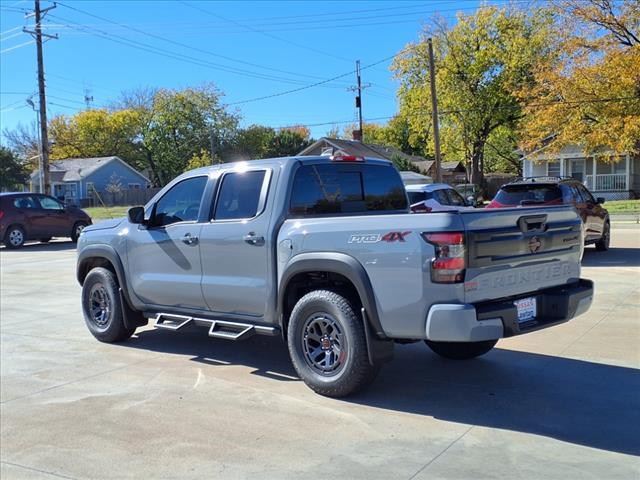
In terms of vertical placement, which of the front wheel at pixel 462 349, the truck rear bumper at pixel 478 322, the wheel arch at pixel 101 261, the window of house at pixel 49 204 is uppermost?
the window of house at pixel 49 204

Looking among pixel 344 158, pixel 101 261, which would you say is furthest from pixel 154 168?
pixel 344 158

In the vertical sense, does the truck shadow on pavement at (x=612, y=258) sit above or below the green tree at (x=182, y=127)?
below

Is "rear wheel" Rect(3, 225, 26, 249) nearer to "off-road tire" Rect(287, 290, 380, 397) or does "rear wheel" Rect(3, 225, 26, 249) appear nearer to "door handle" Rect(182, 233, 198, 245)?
"door handle" Rect(182, 233, 198, 245)

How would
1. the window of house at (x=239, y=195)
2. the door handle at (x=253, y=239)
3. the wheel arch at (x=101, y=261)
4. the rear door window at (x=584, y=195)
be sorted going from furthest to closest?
the rear door window at (x=584, y=195) → the wheel arch at (x=101, y=261) → the window of house at (x=239, y=195) → the door handle at (x=253, y=239)

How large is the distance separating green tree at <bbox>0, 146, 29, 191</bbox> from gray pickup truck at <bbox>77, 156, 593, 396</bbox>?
57.9 m

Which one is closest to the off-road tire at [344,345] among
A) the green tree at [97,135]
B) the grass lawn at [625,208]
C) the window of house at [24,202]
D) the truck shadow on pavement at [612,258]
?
the truck shadow on pavement at [612,258]

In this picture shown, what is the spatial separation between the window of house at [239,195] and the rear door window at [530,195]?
7780mm

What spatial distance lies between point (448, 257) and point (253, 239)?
1969mm

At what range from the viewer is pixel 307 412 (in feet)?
16.0

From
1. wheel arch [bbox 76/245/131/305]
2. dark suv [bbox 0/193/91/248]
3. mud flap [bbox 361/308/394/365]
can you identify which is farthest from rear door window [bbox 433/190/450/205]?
dark suv [bbox 0/193/91/248]

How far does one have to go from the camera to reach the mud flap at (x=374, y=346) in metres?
4.82

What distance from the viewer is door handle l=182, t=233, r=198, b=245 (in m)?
6.14

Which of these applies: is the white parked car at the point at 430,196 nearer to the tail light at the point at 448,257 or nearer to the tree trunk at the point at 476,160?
the tail light at the point at 448,257

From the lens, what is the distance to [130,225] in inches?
275
